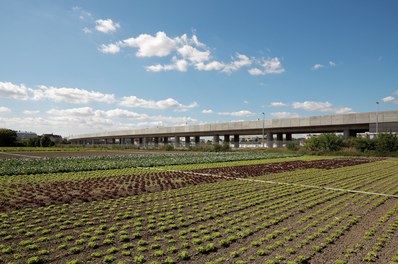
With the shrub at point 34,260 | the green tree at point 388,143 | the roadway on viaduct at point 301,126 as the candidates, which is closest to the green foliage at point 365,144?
the green tree at point 388,143

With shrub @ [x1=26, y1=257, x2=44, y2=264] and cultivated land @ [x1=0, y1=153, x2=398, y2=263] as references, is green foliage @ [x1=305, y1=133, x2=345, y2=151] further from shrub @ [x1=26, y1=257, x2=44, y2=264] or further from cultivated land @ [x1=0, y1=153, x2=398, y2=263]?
shrub @ [x1=26, y1=257, x2=44, y2=264]

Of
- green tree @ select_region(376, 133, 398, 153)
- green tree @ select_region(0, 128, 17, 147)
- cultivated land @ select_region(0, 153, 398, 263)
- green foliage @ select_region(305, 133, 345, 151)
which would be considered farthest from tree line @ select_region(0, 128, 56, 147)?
Result: green tree @ select_region(376, 133, 398, 153)

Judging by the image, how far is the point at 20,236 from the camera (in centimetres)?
670

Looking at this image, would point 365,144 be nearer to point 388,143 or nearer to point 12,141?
point 388,143

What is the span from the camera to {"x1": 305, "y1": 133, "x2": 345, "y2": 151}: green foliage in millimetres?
46438

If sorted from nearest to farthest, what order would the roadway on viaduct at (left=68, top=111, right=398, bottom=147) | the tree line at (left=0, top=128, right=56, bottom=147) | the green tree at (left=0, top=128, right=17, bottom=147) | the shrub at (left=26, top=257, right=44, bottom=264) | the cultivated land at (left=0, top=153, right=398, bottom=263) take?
the shrub at (left=26, top=257, right=44, bottom=264) → the cultivated land at (left=0, top=153, right=398, bottom=263) → the roadway on viaduct at (left=68, top=111, right=398, bottom=147) → the green tree at (left=0, top=128, right=17, bottom=147) → the tree line at (left=0, top=128, right=56, bottom=147)

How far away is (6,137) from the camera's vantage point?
7700 centimetres

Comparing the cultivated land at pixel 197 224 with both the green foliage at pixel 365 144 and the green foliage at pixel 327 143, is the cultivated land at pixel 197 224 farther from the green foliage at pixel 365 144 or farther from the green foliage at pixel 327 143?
the green foliage at pixel 327 143

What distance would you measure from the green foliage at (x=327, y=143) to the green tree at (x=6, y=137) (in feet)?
244

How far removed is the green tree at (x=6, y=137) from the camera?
76.3m

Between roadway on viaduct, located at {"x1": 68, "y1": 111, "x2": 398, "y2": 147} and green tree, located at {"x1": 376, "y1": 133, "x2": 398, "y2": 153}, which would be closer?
A: green tree, located at {"x1": 376, "y1": 133, "x2": 398, "y2": 153}

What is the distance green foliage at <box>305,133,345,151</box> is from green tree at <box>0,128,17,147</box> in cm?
7445

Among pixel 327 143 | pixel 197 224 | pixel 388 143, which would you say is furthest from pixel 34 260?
pixel 327 143

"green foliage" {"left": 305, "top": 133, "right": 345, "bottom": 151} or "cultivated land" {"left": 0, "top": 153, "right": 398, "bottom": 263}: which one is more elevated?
"green foliage" {"left": 305, "top": 133, "right": 345, "bottom": 151}
